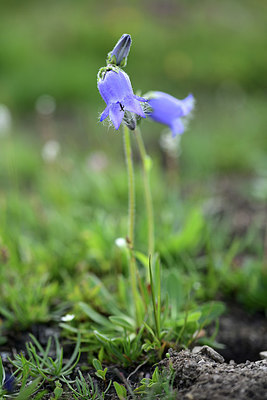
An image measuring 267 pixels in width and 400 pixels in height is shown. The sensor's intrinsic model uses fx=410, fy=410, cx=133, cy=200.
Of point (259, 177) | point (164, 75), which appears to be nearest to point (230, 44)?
point (164, 75)

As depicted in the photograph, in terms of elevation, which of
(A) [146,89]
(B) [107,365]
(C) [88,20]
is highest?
(C) [88,20]

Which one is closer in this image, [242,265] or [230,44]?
[242,265]

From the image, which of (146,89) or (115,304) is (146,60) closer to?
(146,89)

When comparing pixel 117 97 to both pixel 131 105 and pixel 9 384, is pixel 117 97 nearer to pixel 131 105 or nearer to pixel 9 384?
pixel 131 105

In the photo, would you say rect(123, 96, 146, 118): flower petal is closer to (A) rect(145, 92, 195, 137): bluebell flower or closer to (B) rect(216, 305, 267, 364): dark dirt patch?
(A) rect(145, 92, 195, 137): bluebell flower

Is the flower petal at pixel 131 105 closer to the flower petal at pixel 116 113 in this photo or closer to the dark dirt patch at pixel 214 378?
the flower petal at pixel 116 113

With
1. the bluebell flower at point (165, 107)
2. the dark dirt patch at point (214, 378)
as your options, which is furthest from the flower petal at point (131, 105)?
the dark dirt patch at point (214, 378)

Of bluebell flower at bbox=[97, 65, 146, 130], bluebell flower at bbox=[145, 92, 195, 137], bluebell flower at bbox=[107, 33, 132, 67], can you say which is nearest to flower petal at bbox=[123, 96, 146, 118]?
bluebell flower at bbox=[97, 65, 146, 130]
